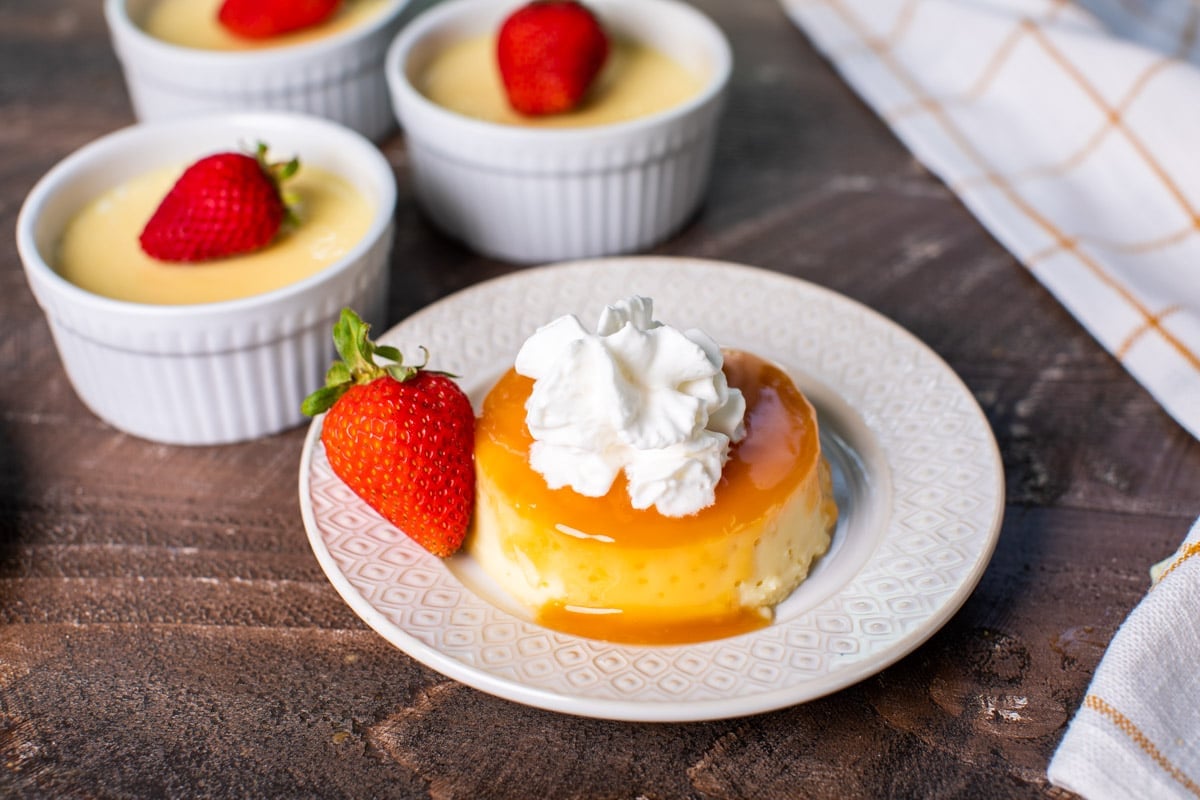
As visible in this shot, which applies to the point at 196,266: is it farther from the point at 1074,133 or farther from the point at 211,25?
the point at 1074,133

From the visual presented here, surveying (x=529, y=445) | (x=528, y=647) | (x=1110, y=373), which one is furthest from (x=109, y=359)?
(x=1110, y=373)

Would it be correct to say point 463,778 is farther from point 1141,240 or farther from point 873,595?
point 1141,240

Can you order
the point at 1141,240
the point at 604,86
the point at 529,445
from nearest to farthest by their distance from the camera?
the point at 529,445 → the point at 1141,240 → the point at 604,86

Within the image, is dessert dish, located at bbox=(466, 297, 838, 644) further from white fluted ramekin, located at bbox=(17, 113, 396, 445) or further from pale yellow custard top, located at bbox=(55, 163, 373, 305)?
pale yellow custard top, located at bbox=(55, 163, 373, 305)

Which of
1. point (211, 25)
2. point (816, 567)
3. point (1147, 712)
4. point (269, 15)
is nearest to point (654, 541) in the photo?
point (816, 567)

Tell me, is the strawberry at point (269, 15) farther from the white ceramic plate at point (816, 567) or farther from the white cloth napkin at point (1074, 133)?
the white cloth napkin at point (1074, 133)

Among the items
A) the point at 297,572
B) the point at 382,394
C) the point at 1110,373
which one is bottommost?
the point at 297,572
